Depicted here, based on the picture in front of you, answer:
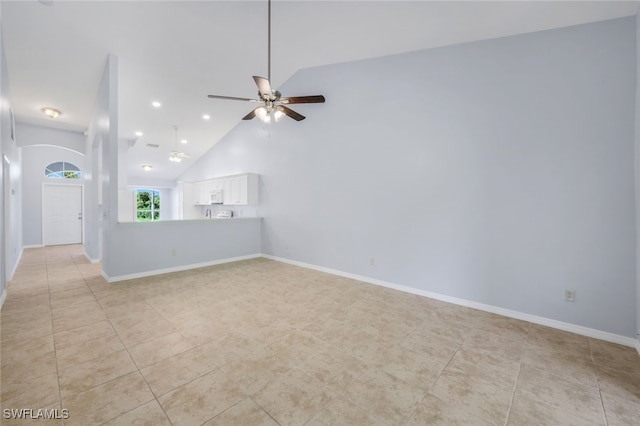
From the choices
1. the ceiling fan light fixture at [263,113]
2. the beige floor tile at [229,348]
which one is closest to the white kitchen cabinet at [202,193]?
the ceiling fan light fixture at [263,113]

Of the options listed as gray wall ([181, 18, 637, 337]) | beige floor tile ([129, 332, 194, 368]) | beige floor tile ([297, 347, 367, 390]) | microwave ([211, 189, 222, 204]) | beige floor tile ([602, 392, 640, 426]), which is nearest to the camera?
beige floor tile ([602, 392, 640, 426])

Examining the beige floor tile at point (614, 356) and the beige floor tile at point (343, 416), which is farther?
the beige floor tile at point (614, 356)

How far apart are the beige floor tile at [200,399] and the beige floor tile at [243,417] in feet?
0.13

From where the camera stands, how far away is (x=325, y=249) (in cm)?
489

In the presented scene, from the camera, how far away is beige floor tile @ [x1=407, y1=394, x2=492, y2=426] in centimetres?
154

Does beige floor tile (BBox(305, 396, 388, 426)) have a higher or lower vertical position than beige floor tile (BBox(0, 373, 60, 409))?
lower

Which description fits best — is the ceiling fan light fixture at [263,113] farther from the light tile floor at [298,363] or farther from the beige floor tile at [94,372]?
the beige floor tile at [94,372]

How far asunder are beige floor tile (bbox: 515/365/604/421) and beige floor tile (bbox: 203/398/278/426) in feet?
5.69

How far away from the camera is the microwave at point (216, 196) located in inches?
285

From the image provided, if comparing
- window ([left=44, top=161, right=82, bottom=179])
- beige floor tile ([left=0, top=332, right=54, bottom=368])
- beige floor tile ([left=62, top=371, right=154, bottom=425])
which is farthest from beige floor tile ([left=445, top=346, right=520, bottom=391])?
window ([left=44, top=161, right=82, bottom=179])

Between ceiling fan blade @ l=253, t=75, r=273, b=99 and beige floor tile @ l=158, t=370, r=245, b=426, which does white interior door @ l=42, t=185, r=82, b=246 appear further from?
beige floor tile @ l=158, t=370, r=245, b=426

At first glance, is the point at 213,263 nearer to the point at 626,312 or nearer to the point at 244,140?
the point at 244,140

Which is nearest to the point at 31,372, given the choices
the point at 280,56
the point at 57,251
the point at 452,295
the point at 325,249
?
the point at 325,249

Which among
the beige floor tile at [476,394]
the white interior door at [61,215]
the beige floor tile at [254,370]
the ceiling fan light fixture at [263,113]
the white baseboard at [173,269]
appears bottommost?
the beige floor tile at [476,394]
